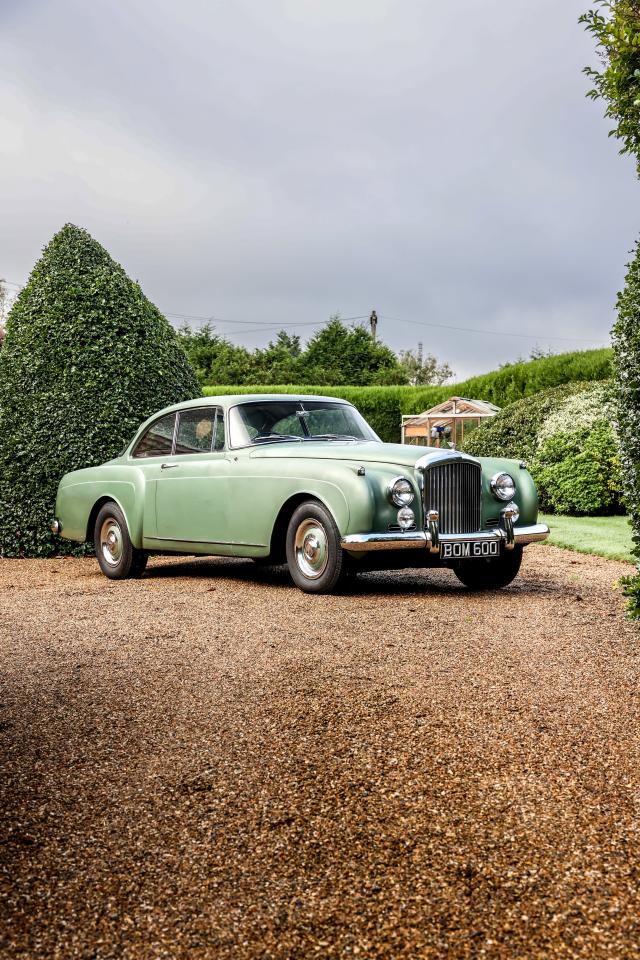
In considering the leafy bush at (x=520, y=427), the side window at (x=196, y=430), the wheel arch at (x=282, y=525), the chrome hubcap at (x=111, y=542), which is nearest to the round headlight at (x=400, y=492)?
the wheel arch at (x=282, y=525)

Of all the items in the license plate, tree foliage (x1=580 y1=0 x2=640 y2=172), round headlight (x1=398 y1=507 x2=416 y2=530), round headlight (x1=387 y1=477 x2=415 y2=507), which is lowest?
the license plate

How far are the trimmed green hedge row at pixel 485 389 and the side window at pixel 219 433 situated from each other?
5486mm

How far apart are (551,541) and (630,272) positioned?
5419 mm

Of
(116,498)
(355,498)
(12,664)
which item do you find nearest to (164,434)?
(116,498)

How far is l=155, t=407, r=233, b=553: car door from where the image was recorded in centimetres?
807

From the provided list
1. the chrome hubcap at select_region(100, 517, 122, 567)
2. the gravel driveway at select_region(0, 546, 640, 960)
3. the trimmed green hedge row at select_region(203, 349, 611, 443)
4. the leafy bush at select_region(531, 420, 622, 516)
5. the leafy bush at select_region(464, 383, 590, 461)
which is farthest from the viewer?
the trimmed green hedge row at select_region(203, 349, 611, 443)

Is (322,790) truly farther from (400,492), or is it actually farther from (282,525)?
(282,525)

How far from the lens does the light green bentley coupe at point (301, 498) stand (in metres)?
7.02

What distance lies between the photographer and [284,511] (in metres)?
7.60

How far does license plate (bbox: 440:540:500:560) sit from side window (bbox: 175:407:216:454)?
8.09ft

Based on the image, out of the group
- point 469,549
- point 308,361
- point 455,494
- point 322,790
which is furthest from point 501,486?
point 308,361

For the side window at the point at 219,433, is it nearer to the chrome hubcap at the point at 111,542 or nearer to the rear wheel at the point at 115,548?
the rear wheel at the point at 115,548

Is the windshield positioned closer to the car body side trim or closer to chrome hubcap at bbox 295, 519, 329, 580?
the car body side trim

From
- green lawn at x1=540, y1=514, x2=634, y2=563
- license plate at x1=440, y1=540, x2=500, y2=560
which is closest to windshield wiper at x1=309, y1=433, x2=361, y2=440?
license plate at x1=440, y1=540, x2=500, y2=560
